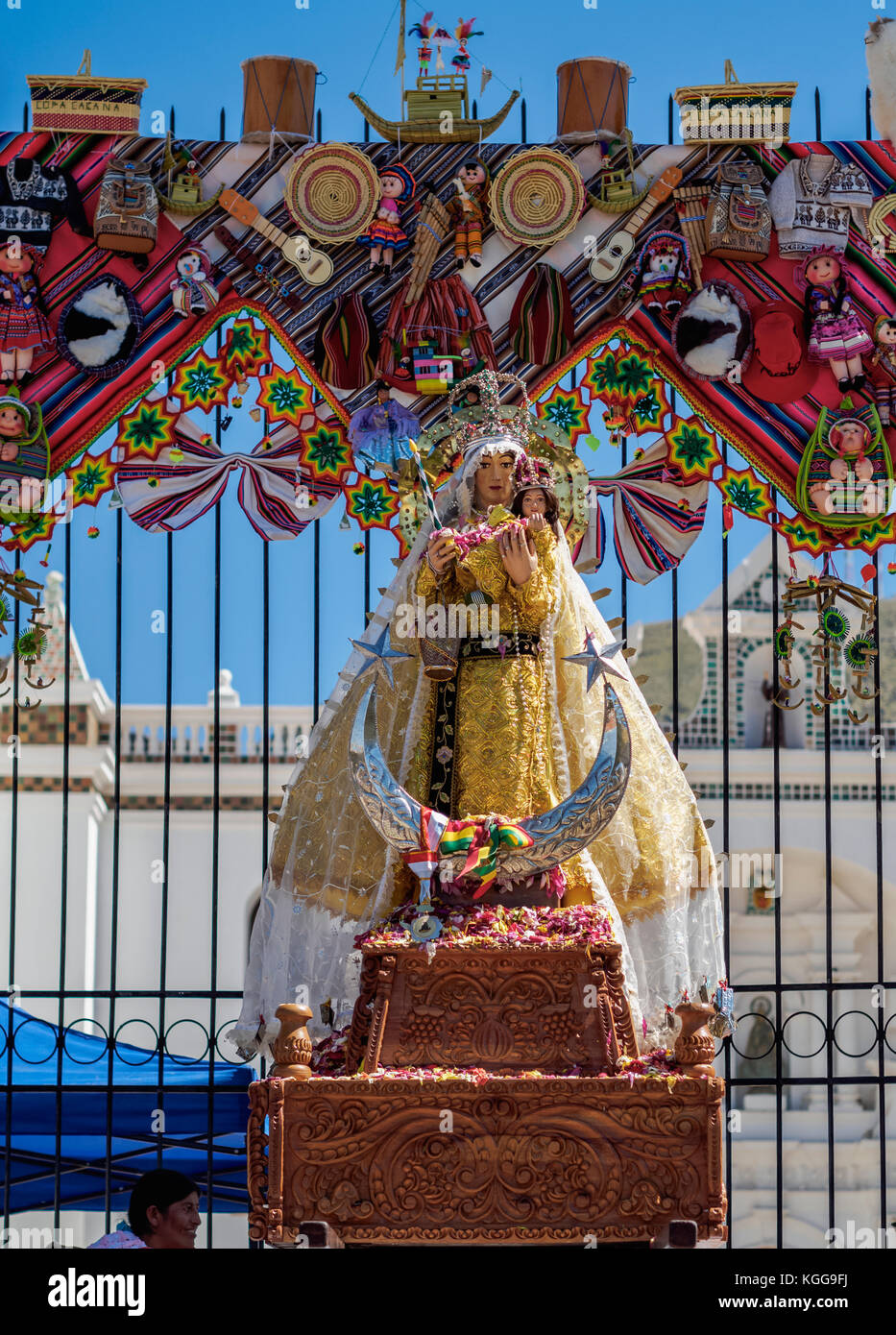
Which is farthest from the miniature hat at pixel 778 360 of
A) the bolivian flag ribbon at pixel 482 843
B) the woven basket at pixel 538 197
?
the bolivian flag ribbon at pixel 482 843

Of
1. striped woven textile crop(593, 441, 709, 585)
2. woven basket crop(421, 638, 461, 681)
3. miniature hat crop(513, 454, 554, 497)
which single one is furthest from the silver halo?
striped woven textile crop(593, 441, 709, 585)

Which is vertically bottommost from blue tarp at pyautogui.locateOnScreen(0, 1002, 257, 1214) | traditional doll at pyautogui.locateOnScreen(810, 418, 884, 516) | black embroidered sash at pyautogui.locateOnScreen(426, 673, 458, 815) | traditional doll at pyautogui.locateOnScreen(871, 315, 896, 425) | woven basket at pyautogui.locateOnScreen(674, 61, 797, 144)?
blue tarp at pyautogui.locateOnScreen(0, 1002, 257, 1214)

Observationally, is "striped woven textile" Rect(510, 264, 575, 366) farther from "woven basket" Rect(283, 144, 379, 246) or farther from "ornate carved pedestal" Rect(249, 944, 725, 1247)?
"ornate carved pedestal" Rect(249, 944, 725, 1247)

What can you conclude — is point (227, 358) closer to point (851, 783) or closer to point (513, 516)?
point (513, 516)

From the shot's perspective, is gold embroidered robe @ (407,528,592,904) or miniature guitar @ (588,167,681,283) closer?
gold embroidered robe @ (407,528,592,904)

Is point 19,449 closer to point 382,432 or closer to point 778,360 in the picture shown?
point 382,432

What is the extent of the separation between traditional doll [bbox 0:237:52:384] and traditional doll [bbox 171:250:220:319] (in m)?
0.68

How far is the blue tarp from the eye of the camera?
9.08 m

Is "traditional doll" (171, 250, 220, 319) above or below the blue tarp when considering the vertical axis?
above

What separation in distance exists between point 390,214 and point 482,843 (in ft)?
11.8

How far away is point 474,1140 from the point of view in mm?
6730

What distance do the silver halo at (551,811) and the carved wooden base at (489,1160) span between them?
37.9 inches
